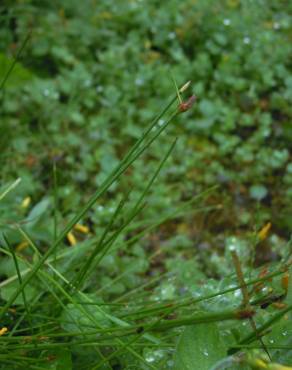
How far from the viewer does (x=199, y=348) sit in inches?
35.8

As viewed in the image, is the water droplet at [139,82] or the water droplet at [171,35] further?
the water droplet at [171,35]

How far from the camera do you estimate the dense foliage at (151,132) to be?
5.84 feet

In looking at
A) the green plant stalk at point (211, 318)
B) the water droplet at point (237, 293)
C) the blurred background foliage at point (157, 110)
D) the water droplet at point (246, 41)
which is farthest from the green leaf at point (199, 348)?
the water droplet at point (246, 41)

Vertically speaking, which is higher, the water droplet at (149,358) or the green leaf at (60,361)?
the green leaf at (60,361)

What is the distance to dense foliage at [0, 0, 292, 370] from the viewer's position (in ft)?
5.84

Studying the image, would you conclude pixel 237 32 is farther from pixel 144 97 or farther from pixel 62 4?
pixel 62 4

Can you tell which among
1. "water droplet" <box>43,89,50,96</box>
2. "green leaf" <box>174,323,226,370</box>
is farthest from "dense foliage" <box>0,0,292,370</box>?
"green leaf" <box>174,323,226,370</box>

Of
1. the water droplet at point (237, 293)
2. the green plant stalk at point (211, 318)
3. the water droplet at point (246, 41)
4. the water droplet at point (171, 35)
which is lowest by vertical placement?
the water droplet at point (171, 35)

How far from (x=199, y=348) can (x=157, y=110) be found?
1637 millimetres

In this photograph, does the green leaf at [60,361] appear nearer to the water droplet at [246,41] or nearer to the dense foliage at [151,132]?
the dense foliage at [151,132]

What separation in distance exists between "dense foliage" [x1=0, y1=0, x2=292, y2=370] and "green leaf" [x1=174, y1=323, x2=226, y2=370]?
36 centimetres

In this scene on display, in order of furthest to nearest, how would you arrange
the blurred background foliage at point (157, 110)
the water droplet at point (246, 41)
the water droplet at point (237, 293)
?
1. the water droplet at point (246, 41)
2. the blurred background foliage at point (157, 110)
3. the water droplet at point (237, 293)

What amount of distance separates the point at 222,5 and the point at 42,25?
87 centimetres

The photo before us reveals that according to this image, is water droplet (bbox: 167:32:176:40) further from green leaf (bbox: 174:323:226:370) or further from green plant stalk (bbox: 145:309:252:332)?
green plant stalk (bbox: 145:309:252:332)
